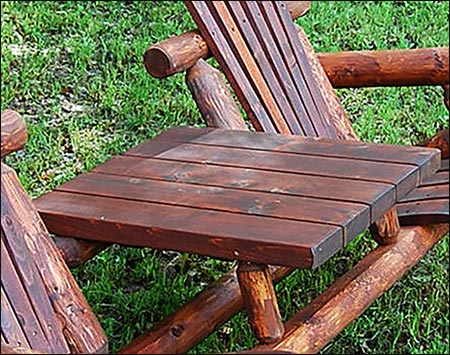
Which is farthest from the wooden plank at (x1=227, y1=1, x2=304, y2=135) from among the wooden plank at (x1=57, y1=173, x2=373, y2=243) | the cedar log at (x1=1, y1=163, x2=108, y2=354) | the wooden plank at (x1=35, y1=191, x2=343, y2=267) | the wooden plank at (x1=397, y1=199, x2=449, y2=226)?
the cedar log at (x1=1, y1=163, x2=108, y2=354)

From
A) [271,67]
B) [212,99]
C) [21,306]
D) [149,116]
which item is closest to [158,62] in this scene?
A: [212,99]

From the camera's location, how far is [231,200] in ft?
8.61

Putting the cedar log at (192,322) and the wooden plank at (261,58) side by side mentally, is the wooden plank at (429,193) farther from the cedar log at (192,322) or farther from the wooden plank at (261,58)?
the cedar log at (192,322)

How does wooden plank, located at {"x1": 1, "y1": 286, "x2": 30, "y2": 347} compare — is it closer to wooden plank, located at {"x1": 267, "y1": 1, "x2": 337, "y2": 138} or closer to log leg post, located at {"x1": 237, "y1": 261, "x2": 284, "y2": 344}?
log leg post, located at {"x1": 237, "y1": 261, "x2": 284, "y2": 344}

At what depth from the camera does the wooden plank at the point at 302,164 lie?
274 centimetres

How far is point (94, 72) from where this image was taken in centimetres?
523

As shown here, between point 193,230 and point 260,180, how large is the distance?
1.29 ft

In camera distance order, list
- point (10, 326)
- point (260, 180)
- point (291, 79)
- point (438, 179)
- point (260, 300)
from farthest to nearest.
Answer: point (291, 79) < point (438, 179) < point (260, 180) < point (260, 300) < point (10, 326)

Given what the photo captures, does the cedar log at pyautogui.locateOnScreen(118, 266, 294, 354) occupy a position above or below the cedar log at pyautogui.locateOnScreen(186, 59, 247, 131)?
below

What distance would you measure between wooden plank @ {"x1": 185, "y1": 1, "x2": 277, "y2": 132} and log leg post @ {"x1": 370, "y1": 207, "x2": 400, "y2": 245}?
509 mm

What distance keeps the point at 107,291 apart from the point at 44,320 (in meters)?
1.33

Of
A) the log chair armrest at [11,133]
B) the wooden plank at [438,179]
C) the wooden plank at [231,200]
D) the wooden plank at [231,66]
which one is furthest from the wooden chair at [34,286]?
the wooden plank at [438,179]

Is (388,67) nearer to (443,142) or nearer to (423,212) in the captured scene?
(443,142)

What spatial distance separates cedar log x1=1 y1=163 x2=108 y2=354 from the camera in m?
2.39
